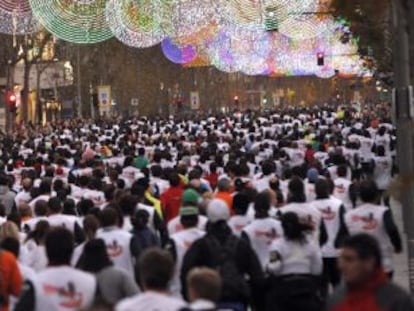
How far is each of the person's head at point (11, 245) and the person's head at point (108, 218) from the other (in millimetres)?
972

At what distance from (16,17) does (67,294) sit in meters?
23.4

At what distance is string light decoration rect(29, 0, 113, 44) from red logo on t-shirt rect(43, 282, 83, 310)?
18.9m

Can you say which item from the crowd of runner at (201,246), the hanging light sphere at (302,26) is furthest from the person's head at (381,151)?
the hanging light sphere at (302,26)

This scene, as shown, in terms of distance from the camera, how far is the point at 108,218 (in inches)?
444

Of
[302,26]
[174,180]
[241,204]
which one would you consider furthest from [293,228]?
[302,26]

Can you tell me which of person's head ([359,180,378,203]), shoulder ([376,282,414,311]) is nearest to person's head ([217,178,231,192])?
person's head ([359,180,378,203])

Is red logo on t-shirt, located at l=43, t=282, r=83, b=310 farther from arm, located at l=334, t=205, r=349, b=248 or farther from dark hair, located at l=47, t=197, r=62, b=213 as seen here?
dark hair, located at l=47, t=197, r=62, b=213

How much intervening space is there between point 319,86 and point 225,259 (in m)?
122

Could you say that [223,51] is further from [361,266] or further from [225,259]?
[361,266]

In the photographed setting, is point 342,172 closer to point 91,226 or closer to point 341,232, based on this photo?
point 341,232

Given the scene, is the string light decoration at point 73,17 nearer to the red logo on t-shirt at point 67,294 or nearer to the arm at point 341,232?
the arm at point 341,232

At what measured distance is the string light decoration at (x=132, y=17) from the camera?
29453 millimetres

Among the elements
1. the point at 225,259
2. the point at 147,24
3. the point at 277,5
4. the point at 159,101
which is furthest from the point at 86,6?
the point at 159,101

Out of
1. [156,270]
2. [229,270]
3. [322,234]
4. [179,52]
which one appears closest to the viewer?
[156,270]
